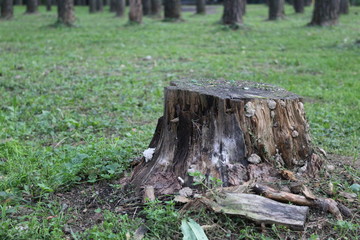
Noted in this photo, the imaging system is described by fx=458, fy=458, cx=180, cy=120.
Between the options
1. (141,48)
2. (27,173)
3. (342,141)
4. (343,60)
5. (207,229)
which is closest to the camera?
(207,229)

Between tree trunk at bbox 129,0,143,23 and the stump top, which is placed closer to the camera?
the stump top

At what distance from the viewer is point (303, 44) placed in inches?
464

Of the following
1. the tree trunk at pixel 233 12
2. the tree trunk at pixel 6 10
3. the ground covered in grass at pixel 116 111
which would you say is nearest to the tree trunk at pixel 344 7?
the tree trunk at pixel 233 12

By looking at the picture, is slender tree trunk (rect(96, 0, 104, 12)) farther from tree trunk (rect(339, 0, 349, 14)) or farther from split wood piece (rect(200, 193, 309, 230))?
split wood piece (rect(200, 193, 309, 230))

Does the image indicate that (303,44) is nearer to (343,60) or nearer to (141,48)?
(343,60)

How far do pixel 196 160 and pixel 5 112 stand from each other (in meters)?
3.45

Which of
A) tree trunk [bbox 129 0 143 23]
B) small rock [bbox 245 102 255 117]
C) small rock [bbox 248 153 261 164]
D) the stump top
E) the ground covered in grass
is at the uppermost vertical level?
tree trunk [bbox 129 0 143 23]

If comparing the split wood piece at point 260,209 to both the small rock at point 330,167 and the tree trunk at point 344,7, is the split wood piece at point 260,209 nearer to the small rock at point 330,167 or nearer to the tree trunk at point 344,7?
the small rock at point 330,167

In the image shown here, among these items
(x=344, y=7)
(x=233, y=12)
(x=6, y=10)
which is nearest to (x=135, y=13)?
(x=233, y=12)

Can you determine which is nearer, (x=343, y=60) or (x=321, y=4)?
(x=343, y=60)

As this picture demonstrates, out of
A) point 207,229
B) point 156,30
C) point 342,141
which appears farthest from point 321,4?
point 207,229

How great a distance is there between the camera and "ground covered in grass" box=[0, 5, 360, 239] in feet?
9.54

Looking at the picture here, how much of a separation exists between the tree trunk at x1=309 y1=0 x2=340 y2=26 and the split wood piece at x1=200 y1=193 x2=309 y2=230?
44.8 feet

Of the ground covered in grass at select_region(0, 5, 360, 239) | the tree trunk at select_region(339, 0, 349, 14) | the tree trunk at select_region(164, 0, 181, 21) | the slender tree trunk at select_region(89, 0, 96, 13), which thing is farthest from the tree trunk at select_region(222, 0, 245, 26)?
the slender tree trunk at select_region(89, 0, 96, 13)
